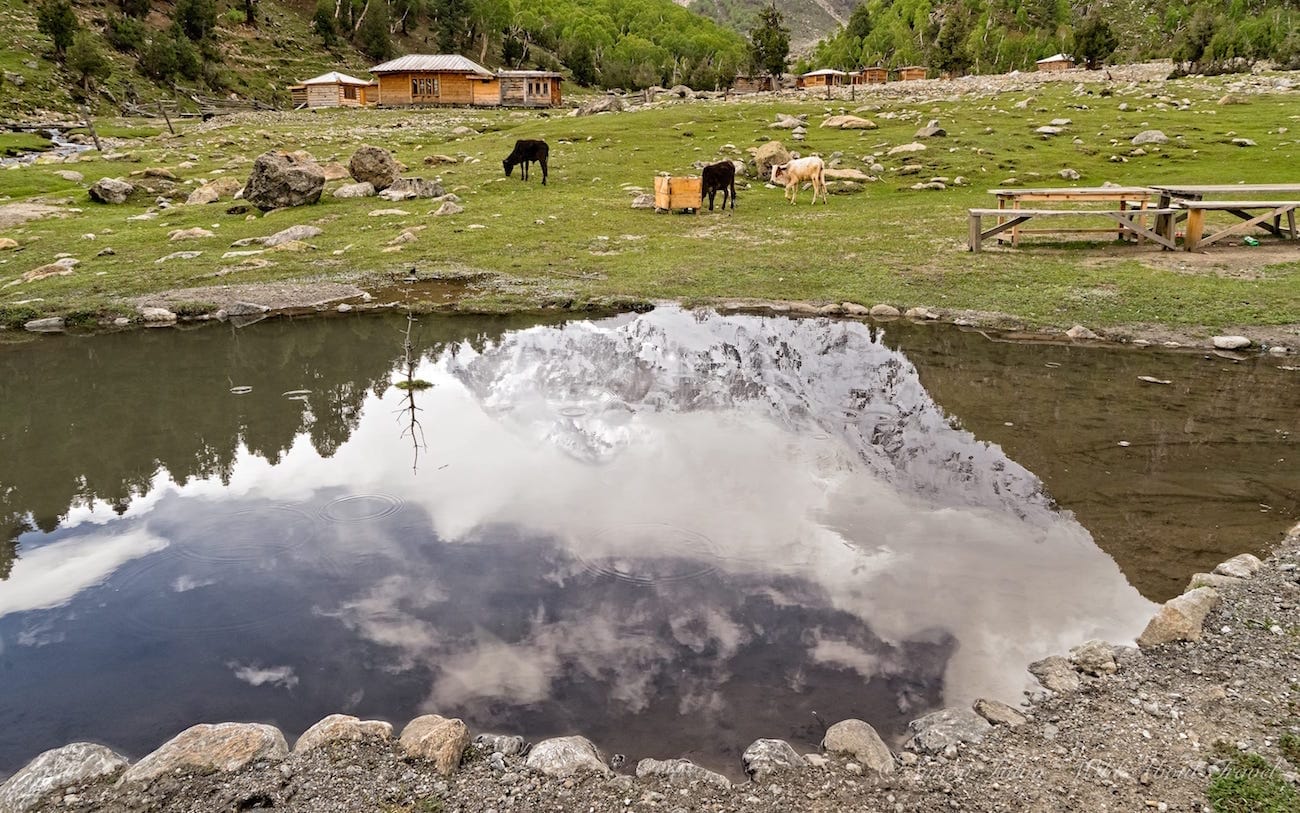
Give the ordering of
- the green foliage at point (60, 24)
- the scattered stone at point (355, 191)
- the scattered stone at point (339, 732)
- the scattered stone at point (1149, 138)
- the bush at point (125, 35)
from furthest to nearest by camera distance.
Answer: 1. the bush at point (125, 35)
2. the green foliage at point (60, 24)
3. the scattered stone at point (1149, 138)
4. the scattered stone at point (355, 191)
5. the scattered stone at point (339, 732)

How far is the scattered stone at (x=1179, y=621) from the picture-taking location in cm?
552

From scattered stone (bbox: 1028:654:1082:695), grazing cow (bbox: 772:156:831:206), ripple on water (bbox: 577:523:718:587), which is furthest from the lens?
grazing cow (bbox: 772:156:831:206)

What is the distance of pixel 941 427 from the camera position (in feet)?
32.2

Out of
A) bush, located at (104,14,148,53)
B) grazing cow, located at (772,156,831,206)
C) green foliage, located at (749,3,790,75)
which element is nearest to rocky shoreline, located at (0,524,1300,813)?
grazing cow, located at (772,156,831,206)

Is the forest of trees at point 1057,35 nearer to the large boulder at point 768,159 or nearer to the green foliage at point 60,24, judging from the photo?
the large boulder at point 768,159

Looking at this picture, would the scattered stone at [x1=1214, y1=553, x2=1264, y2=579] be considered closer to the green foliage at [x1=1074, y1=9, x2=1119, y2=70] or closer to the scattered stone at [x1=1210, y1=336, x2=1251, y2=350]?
the scattered stone at [x1=1210, y1=336, x2=1251, y2=350]

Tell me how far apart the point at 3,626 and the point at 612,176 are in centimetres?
2732

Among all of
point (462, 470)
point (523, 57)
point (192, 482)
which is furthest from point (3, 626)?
point (523, 57)

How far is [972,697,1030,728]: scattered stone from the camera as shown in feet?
15.9

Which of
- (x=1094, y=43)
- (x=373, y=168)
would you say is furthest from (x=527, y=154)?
(x=1094, y=43)

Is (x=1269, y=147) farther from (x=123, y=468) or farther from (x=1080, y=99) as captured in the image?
(x=123, y=468)

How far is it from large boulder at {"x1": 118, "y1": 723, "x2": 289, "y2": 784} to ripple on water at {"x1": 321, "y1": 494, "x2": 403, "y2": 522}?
307 centimetres

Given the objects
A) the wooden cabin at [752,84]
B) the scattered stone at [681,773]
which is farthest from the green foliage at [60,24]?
the scattered stone at [681,773]

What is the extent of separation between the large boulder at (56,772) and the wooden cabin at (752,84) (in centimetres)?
9572
